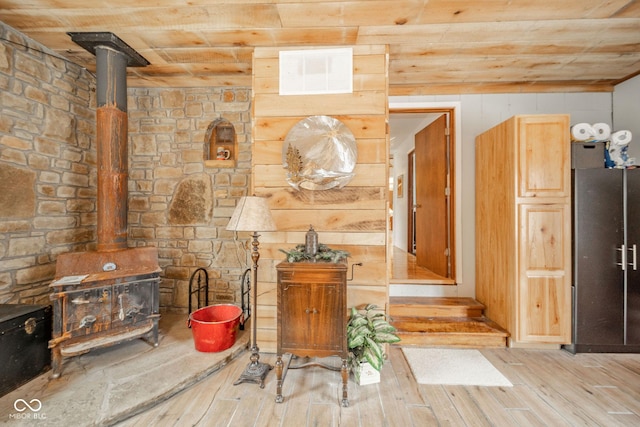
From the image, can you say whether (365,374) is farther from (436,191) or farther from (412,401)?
(436,191)

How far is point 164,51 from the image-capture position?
97.9 inches

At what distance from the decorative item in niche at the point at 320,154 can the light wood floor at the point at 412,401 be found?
5.00 feet

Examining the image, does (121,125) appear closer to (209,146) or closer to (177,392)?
(209,146)

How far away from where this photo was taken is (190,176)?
313 centimetres

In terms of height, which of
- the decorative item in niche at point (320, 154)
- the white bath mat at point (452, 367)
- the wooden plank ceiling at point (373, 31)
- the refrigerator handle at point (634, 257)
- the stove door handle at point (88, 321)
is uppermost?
the wooden plank ceiling at point (373, 31)

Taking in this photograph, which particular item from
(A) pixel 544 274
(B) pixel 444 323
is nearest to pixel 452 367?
(B) pixel 444 323

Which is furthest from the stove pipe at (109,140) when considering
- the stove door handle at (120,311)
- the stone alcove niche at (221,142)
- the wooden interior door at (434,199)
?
the wooden interior door at (434,199)

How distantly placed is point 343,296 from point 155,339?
1.73 m

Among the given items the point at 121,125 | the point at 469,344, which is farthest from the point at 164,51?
the point at 469,344

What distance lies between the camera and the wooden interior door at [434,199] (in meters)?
3.41

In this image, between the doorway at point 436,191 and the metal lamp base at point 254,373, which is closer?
the metal lamp base at point 254,373

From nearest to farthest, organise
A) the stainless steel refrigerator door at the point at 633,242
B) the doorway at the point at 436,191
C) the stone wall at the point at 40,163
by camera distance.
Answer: the stone wall at the point at 40,163
the stainless steel refrigerator door at the point at 633,242
the doorway at the point at 436,191

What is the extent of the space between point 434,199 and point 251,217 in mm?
2671
